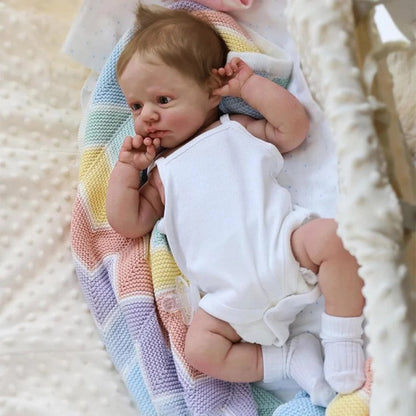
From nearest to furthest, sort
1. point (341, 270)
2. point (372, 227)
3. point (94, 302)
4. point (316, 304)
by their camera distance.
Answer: point (372, 227) < point (341, 270) < point (316, 304) < point (94, 302)

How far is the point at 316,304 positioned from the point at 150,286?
0.91 feet

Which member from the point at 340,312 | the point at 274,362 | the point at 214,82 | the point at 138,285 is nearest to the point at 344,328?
the point at 340,312

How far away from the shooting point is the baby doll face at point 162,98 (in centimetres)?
107

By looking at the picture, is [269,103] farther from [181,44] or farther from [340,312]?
[340,312]

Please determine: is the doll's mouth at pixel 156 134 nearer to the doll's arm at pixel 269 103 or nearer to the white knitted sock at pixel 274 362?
the doll's arm at pixel 269 103

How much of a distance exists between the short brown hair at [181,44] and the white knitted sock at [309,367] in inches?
17.5

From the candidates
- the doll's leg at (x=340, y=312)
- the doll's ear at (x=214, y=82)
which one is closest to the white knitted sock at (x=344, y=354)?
the doll's leg at (x=340, y=312)

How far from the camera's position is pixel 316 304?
3.30ft

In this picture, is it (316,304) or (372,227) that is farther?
(316,304)

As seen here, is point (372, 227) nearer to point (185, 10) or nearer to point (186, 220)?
point (186, 220)

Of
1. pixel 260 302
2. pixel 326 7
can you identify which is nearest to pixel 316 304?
pixel 260 302

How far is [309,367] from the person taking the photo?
0.95m

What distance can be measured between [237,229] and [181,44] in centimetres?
32

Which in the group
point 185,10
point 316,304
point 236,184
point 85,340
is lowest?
point 85,340
